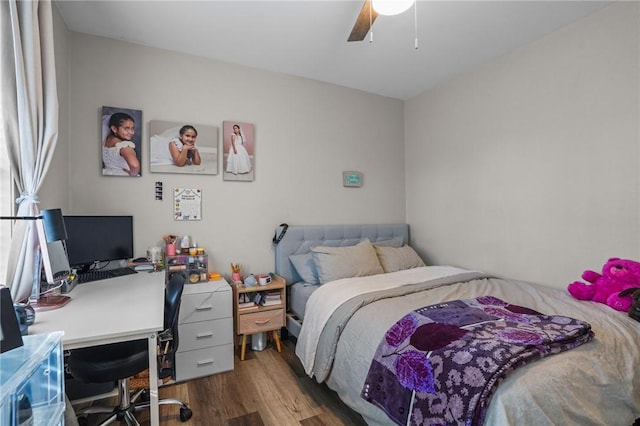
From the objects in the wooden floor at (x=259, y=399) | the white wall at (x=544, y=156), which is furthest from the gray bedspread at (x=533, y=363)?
the white wall at (x=544, y=156)

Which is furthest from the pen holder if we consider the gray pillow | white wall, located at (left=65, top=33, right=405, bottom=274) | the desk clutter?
the gray pillow

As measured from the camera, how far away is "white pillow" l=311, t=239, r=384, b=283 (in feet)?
8.86

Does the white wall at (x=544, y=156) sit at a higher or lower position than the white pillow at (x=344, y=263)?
higher

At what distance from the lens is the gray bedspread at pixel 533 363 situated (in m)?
1.11

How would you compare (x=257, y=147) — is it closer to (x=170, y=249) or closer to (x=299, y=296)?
(x=170, y=249)

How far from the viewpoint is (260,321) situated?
2.65m

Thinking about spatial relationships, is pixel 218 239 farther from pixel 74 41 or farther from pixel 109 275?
pixel 74 41

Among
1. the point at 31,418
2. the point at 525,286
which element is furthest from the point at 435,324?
the point at 31,418

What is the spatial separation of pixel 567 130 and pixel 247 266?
2960mm

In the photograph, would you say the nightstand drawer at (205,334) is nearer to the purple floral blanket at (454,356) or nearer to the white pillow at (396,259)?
the purple floral blanket at (454,356)

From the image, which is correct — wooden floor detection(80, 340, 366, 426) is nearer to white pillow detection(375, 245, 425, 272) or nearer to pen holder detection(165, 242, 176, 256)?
pen holder detection(165, 242, 176, 256)

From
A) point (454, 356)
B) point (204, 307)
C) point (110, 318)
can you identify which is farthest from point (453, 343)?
point (204, 307)

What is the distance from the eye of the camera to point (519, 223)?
2.67 m

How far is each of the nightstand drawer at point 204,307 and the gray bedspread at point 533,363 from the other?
0.85 m
